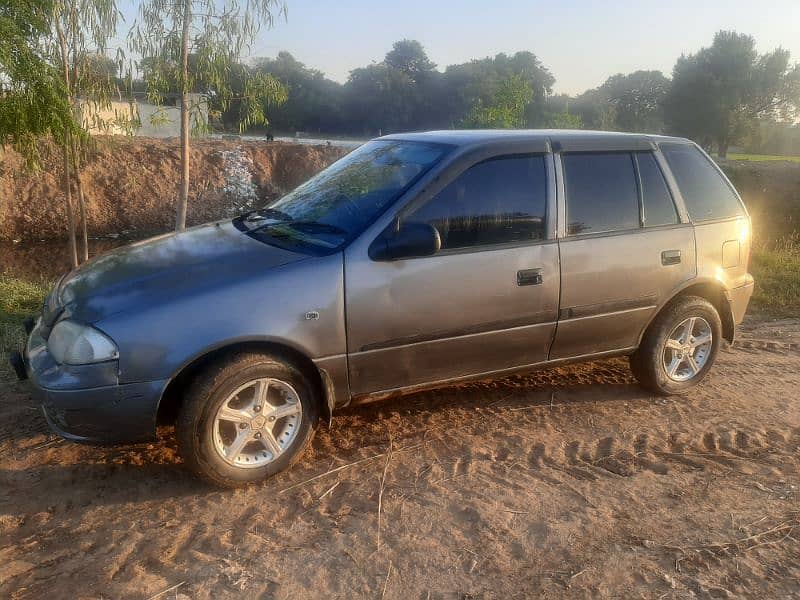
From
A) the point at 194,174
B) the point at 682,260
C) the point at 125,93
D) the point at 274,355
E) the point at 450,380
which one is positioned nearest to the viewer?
the point at 274,355

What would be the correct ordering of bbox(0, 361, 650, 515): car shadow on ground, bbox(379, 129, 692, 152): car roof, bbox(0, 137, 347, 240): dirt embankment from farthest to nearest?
bbox(0, 137, 347, 240): dirt embankment, bbox(379, 129, 692, 152): car roof, bbox(0, 361, 650, 515): car shadow on ground

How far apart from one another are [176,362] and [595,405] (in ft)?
9.77

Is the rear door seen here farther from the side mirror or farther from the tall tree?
the tall tree

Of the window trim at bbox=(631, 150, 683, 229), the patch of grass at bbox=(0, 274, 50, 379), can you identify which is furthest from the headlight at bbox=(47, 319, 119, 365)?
the window trim at bbox=(631, 150, 683, 229)

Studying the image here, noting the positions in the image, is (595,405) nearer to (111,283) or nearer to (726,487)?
(726,487)

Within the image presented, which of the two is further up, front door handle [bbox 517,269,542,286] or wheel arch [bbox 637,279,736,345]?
front door handle [bbox 517,269,542,286]

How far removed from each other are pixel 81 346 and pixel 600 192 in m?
3.24

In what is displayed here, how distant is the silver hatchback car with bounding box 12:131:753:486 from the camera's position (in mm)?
3250

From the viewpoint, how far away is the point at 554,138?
4.31 meters

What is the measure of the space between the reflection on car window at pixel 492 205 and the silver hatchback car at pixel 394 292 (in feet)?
0.04

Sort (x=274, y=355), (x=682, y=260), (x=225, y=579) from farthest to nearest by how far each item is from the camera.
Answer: (x=682, y=260), (x=274, y=355), (x=225, y=579)

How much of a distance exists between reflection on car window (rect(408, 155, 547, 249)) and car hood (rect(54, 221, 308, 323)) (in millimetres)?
873

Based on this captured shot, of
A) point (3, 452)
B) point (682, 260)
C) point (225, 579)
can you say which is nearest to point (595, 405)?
point (682, 260)

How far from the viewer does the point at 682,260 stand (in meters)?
4.60
